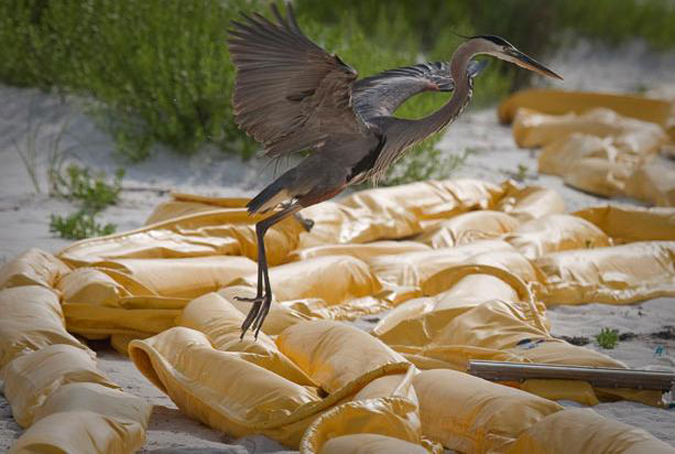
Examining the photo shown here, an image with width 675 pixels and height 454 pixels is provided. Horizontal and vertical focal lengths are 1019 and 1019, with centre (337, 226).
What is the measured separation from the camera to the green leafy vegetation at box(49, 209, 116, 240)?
12.7 ft

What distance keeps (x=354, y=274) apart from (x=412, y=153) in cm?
187

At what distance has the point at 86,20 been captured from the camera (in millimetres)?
5207

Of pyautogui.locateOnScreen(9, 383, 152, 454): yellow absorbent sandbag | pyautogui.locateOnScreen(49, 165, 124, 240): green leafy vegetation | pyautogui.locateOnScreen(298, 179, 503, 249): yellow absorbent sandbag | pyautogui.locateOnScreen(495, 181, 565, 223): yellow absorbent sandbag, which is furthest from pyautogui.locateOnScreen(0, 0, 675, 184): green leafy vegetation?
pyautogui.locateOnScreen(9, 383, 152, 454): yellow absorbent sandbag

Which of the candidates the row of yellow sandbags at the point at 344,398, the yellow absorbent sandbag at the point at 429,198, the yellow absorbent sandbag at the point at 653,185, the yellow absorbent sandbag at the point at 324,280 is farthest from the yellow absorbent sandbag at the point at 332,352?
the yellow absorbent sandbag at the point at 653,185

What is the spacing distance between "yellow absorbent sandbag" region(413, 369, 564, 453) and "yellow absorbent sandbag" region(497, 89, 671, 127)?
5.28 meters

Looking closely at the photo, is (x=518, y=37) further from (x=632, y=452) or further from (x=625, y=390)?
(x=632, y=452)

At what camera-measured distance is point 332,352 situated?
2613 mm

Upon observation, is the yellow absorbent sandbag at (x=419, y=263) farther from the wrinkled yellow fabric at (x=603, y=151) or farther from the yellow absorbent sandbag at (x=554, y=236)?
the wrinkled yellow fabric at (x=603, y=151)

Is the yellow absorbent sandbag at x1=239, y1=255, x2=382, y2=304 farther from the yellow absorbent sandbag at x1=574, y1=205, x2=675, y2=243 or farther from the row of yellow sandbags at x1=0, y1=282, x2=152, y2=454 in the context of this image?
the yellow absorbent sandbag at x1=574, y1=205, x2=675, y2=243

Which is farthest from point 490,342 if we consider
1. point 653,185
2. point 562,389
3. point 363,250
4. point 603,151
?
point 603,151

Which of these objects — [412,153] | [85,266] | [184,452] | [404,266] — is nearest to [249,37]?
[184,452]

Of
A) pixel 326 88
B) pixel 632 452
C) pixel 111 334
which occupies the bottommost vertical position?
pixel 111 334

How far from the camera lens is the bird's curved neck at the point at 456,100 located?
2.64 meters

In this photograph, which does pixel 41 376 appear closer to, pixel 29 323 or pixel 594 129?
pixel 29 323
